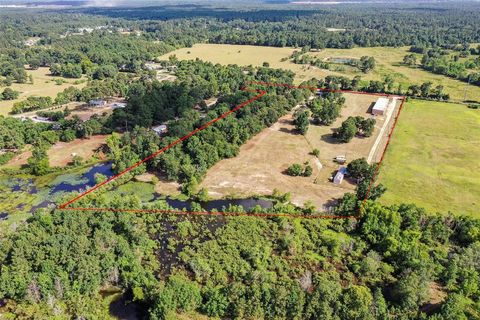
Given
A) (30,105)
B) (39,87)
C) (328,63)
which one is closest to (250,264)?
(30,105)

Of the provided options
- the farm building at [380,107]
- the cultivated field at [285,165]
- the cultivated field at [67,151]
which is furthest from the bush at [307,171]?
the cultivated field at [67,151]

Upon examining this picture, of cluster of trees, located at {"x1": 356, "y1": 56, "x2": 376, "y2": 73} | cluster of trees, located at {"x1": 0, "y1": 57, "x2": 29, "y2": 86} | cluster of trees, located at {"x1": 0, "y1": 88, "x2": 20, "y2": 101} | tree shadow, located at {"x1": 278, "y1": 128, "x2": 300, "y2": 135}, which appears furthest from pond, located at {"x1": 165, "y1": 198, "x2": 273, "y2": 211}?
cluster of trees, located at {"x1": 356, "y1": 56, "x2": 376, "y2": 73}

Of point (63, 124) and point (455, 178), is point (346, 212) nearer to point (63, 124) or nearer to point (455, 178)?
point (455, 178)

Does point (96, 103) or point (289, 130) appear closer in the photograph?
point (289, 130)

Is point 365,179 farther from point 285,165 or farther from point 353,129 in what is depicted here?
point 353,129

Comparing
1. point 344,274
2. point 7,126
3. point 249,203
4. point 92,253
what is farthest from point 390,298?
point 7,126
